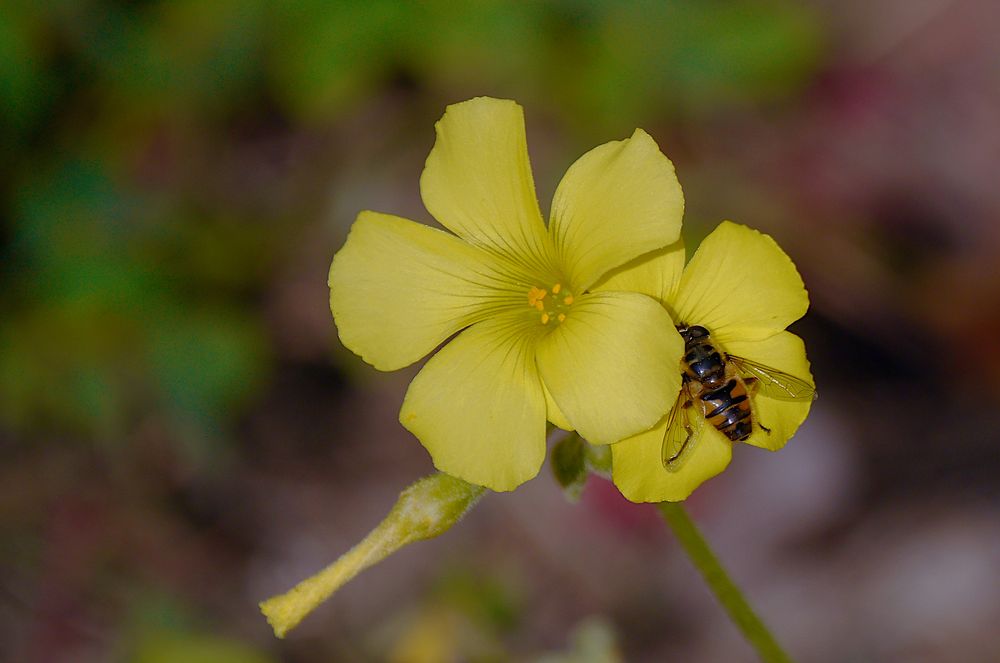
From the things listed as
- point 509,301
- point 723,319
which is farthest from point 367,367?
point 723,319

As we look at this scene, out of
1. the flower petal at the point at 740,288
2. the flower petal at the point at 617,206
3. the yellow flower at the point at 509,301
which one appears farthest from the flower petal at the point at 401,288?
the flower petal at the point at 740,288

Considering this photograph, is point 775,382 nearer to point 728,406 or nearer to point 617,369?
point 728,406

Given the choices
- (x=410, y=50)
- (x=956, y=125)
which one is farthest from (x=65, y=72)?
(x=956, y=125)

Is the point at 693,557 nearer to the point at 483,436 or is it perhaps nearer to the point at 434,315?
the point at 483,436

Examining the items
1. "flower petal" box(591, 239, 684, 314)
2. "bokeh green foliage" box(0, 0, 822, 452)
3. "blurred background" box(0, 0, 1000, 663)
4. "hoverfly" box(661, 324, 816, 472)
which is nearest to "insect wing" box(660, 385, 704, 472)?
"hoverfly" box(661, 324, 816, 472)

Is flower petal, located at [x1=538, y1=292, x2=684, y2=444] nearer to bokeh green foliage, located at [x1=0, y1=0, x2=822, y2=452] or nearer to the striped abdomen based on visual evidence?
the striped abdomen

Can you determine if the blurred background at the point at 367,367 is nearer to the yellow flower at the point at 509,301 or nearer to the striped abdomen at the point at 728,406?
the yellow flower at the point at 509,301
